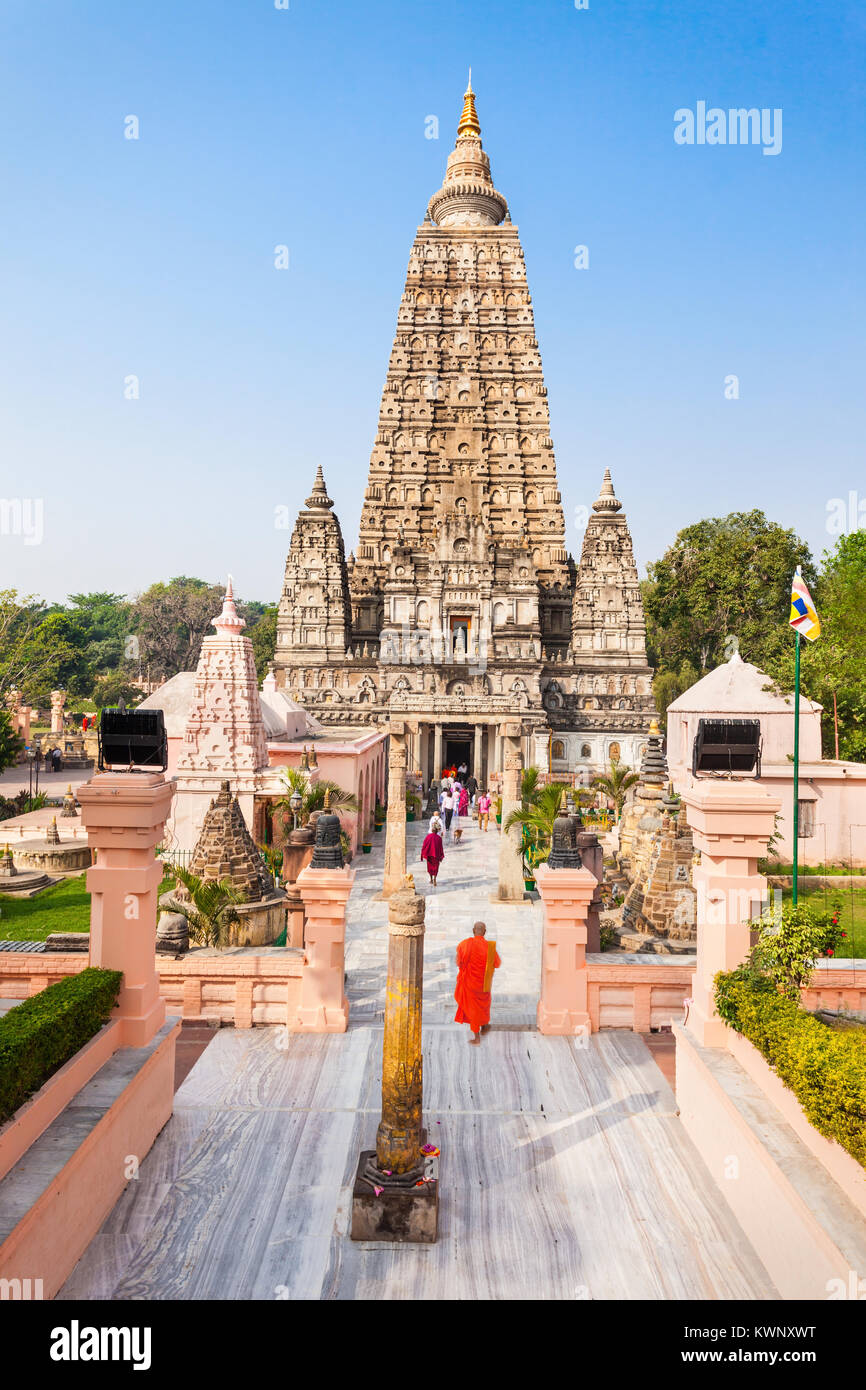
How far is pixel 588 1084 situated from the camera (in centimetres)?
884

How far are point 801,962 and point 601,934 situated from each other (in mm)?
6934

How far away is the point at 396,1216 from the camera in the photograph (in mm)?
6273

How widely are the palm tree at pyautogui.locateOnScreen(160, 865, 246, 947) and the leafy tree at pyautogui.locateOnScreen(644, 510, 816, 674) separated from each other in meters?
42.6

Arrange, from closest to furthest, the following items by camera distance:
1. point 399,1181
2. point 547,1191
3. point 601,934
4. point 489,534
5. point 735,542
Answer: point 399,1181
point 547,1191
point 601,934
point 489,534
point 735,542

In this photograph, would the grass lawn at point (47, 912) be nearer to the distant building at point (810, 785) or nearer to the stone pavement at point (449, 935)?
the stone pavement at point (449, 935)

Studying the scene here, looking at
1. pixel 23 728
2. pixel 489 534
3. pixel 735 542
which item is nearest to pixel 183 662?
pixel 23 728

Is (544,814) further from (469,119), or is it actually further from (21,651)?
(469,119)

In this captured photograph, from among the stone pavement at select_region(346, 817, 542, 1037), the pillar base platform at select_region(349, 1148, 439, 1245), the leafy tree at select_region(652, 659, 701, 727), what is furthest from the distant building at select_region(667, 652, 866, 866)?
the leafy tree at select_region(652, 659, 701, 727)

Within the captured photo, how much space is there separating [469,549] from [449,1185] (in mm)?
39270

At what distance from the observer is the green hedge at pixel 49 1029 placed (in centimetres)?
576

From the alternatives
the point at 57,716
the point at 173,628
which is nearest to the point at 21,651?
the point at 57,716

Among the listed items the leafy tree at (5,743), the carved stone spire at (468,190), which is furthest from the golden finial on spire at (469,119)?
the leafy tree at (5,743)
